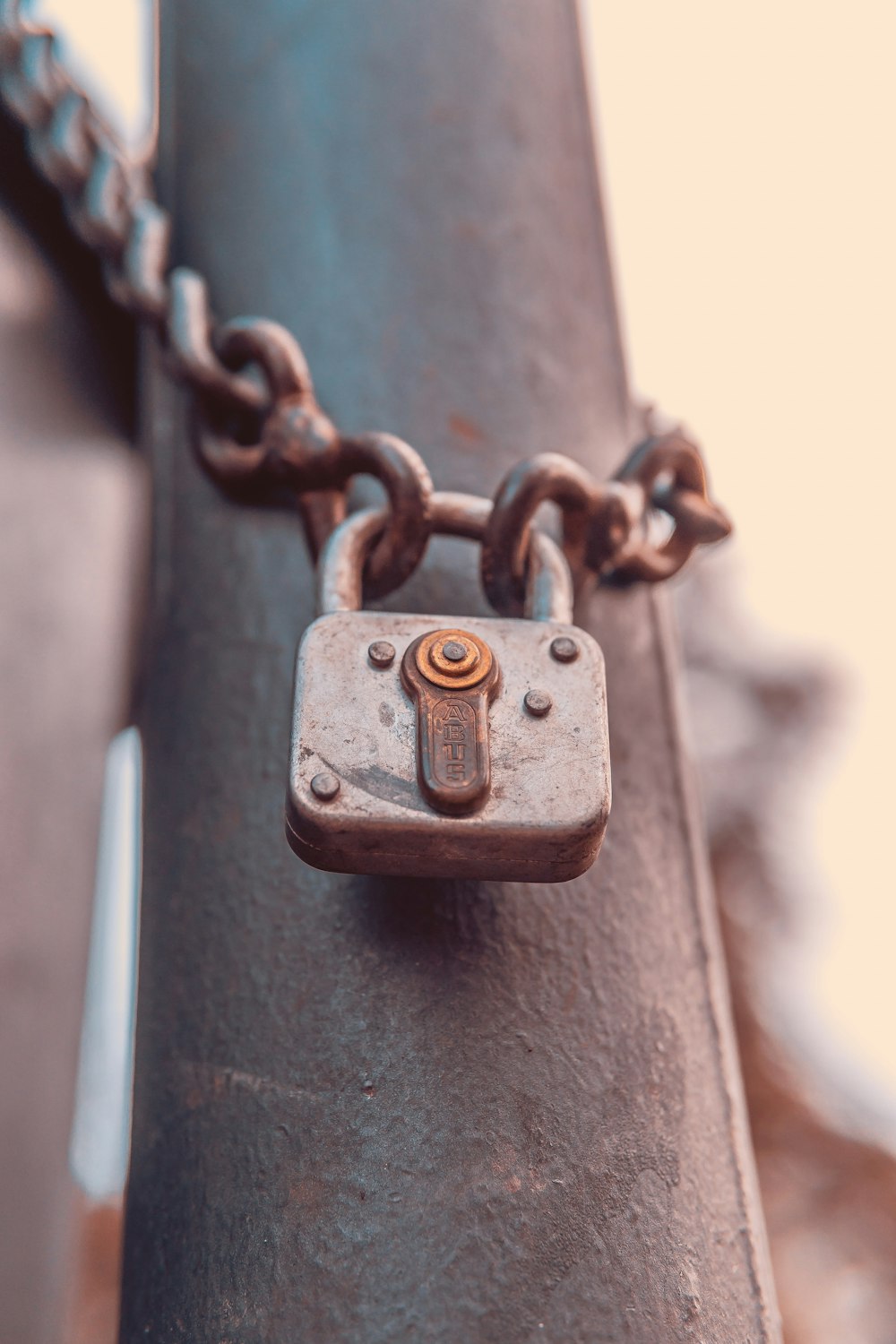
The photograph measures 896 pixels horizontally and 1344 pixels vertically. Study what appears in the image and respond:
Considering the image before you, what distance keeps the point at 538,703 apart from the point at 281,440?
18 centimetres

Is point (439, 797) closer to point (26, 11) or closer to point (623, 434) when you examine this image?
point (623, 434)

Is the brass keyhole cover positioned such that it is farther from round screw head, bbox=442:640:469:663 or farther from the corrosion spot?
the corrosion spot

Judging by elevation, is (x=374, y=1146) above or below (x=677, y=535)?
below

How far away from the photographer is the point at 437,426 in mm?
568

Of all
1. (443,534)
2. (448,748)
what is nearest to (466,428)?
(443,534)

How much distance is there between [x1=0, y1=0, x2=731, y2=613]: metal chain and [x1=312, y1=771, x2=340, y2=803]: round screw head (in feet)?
0.41

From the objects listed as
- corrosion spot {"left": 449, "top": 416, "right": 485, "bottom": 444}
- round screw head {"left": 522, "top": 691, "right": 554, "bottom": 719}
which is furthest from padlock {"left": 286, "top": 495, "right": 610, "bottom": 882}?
corrosion spot {"left": 449, "top": 416, "right": 485, "bottom": 444}

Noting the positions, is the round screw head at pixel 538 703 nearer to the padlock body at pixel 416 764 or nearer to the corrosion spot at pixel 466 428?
the padlock body at pixel 416 764

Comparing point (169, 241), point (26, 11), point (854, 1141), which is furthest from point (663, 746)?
point (854, 1141)

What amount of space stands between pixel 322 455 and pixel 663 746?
8.5 inches

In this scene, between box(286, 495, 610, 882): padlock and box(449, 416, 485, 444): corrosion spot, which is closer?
box(286, 495, 610, 882): padlock

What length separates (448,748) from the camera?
0.42m

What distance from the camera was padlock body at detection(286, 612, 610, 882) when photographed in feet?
1.35

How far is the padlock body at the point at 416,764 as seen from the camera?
0.41 metres
